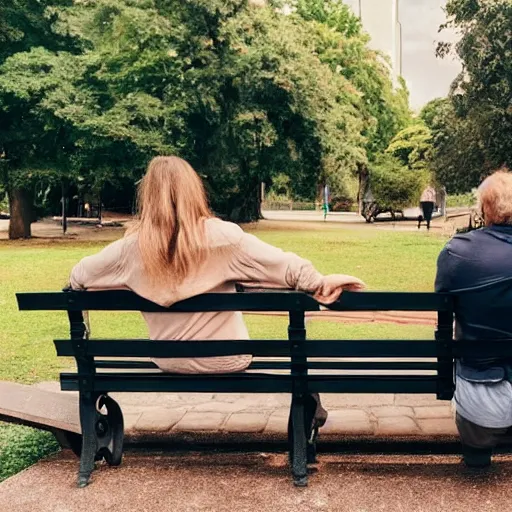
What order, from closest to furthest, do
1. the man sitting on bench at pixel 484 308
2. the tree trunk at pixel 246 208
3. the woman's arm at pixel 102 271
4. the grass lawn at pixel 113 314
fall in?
the man sitting on bench at pixel 484 308 < the woman's arm at pixel 102 271 < the grass lawn at pixel 113 314 < the tree trunk at pixel 246 208

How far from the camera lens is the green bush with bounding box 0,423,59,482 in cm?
374

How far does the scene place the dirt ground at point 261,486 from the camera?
3.08 meters

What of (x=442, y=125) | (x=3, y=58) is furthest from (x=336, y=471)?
(x=442, y=125)

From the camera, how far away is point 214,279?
3250mm

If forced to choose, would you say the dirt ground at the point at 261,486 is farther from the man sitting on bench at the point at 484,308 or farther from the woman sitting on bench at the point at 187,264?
the woman sitting on bench at the point at 187,264

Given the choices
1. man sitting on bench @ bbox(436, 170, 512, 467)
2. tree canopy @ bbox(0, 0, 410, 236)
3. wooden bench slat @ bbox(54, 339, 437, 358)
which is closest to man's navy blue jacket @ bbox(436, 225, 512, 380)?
man sitting on bench @ bbox(436, 170, 512, 467)

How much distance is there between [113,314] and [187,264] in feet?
21.2

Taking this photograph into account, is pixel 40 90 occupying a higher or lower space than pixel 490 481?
higher

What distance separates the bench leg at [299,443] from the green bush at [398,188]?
129 feet

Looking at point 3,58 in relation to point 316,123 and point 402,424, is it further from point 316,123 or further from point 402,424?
point 402,424

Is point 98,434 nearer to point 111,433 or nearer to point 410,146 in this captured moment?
point 111,433

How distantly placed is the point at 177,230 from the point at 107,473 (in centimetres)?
120

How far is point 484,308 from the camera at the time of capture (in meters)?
3.10

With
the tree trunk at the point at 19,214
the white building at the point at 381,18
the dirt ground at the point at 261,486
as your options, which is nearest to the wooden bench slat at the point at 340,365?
the dirt ground at the point at 261,486
